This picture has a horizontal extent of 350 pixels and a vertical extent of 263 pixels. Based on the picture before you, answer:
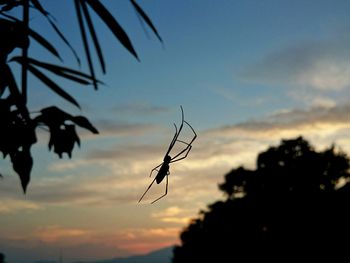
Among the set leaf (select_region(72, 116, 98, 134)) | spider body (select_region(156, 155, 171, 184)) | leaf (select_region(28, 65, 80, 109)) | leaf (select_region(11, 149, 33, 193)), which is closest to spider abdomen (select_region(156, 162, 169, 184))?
spider body (select_region(156, 155, 171, 184))

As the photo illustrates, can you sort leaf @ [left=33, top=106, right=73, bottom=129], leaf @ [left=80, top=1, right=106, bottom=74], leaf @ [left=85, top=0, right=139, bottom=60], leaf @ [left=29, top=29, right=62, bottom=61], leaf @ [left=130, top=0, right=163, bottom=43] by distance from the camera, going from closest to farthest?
leaf @ [left=80, top=1, right=106, bottom=74]
leaf @ [left=85, top=0, right=139, bottom=60]
leaf @ [left=130, top=0, right=163, bottom=43]
leaf @ [left=33, top=106, right=73, bottom=129]
leaf @ [left=29, top=29, right=62, bottom=61]

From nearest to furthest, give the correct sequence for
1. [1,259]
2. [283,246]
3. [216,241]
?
[283,246]
[216,241]
[1,259]

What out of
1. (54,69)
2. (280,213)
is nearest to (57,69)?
(54,69)

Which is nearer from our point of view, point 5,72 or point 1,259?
point 5,72

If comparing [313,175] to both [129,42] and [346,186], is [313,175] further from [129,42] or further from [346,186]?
[129,42]

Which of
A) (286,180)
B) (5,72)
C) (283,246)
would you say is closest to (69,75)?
(5,72)

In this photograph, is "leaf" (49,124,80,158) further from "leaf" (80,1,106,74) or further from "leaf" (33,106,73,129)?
"leaf" (80,1,106,74)

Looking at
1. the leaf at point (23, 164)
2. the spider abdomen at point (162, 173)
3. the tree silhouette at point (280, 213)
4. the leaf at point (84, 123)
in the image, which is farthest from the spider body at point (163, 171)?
the tree silhouette at point (280, 213)

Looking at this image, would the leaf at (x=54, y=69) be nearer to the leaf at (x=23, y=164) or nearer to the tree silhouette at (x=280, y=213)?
the leaf at (x=23, y=164)
